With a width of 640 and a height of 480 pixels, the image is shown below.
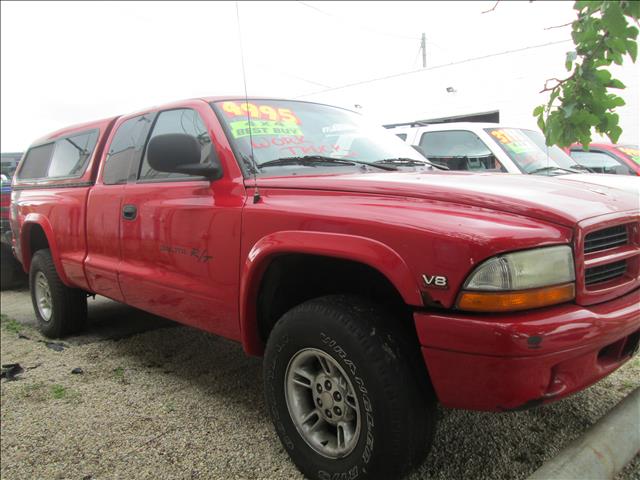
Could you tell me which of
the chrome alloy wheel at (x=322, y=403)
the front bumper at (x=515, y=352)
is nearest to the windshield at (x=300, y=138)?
the chrome alloy wheel at (x=322, y=403)

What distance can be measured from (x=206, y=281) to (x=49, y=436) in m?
1.23

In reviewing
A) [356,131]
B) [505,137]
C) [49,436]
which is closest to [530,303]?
[356,131]

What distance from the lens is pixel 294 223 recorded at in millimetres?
2225

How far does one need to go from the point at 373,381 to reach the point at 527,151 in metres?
4.89

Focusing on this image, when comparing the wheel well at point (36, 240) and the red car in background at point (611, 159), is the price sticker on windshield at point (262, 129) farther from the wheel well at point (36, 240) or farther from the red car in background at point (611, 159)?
the red car in background at point (611, 159)

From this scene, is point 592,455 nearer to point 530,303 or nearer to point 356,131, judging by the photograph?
point 530,303

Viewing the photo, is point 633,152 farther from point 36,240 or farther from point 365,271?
point 36,240

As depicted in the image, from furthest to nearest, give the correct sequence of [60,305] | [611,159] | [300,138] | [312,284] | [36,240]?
[611,159]
[36,240]
[60,305]
[300,138]
[312,284]

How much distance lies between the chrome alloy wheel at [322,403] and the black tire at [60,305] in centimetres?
305

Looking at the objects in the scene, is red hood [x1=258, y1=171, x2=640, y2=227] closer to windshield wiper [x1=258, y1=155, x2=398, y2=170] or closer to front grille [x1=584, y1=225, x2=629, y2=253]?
front grille [x1=584, y1=225, x2=629, y2=253]

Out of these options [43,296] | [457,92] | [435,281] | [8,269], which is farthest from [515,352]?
[457,92]

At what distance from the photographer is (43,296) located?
16.1 ft

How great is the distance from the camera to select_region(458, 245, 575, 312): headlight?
1.71 meters

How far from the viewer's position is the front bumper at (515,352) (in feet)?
5.46
